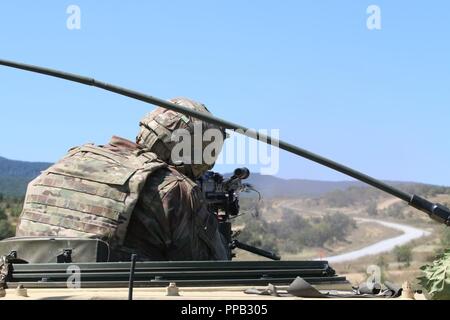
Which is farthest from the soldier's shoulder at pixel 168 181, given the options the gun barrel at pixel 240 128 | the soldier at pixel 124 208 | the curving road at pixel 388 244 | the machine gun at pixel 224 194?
the curving road at pixel 388 244

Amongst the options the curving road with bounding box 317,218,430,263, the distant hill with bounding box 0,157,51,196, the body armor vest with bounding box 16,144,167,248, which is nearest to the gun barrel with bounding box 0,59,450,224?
the body armor vest with bounding box 16,144,167,248

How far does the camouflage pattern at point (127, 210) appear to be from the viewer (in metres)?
7.90

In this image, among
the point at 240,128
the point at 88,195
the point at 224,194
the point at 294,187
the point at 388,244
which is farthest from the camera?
the point at 294,187

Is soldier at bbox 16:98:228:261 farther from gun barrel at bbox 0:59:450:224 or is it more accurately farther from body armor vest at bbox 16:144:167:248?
gun barrel at bbox 0:59:450:224

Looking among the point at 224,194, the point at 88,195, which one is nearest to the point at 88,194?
the point at 88,195

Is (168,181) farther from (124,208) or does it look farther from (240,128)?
(240,128)

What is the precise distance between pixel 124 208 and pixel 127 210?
3cm

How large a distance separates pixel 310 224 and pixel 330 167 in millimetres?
66424

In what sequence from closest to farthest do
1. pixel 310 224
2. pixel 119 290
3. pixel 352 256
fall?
pixel 119 290 → pixel 352 256 → pixel 310 224

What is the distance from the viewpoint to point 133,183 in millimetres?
7980

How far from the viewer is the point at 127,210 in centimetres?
789
